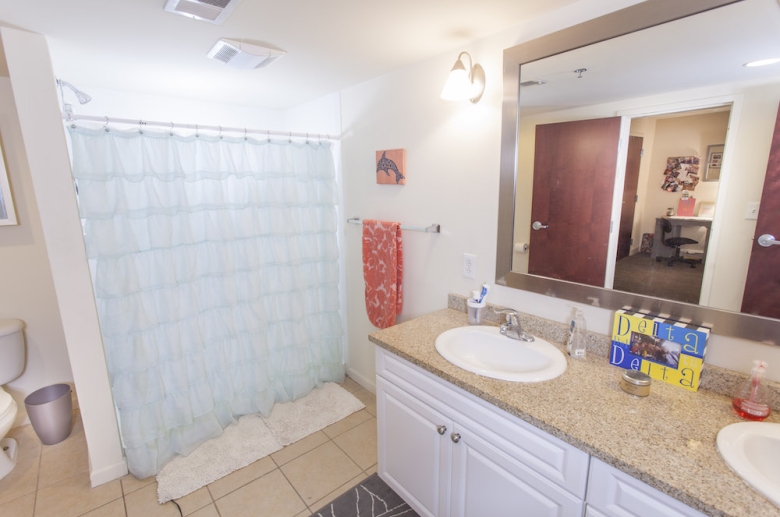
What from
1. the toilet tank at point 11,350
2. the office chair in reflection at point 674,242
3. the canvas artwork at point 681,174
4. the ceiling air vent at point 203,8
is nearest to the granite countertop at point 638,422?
the office chair in reflection at point 674,242

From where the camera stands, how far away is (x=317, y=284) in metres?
2.53

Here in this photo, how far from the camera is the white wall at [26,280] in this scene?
2.14 metres

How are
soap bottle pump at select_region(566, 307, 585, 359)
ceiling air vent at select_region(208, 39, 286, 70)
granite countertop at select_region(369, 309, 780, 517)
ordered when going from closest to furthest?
1. granite countertop at select_region(369, 309, 780, 517)
2. soap bottle pump at select_region(566, 307, 585, 359)
3. ceiling air vent at select_region(208, 39, 286, 70)

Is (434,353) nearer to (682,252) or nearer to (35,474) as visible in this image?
(682,252)

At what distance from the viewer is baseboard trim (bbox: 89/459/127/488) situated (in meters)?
1.82

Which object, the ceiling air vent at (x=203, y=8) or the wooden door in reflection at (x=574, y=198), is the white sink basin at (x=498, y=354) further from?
the ceiling air vent at (x=203, y=8)

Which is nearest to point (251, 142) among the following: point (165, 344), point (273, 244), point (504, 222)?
point (273, 244)

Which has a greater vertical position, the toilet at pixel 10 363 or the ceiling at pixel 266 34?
the ceiling at pixel 266 34

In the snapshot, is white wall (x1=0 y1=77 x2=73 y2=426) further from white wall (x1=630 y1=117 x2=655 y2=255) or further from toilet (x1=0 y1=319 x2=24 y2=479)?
white wall (x1=630 y1=117 x2=655 y2=255)

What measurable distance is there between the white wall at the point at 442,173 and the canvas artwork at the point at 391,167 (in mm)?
39

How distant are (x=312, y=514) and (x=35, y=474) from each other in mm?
1554

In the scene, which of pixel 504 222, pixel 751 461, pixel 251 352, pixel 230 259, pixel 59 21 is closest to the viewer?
pixel 751 461

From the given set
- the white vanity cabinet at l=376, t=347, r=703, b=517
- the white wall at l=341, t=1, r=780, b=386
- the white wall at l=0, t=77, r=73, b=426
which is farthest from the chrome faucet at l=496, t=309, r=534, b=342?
the white wall at l=0, t=77, r=73, b=426

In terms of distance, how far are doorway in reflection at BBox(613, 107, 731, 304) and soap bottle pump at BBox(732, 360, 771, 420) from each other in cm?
25
